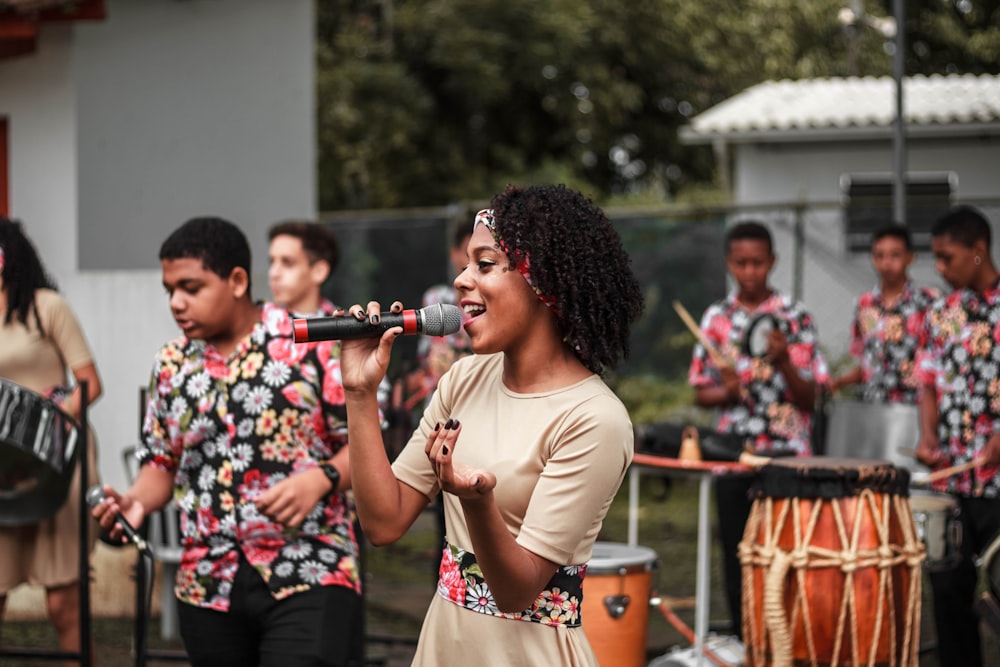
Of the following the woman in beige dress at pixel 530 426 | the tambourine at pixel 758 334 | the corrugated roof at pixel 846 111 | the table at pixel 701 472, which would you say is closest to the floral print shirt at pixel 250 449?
the woman in beige dress at pixel 530 426

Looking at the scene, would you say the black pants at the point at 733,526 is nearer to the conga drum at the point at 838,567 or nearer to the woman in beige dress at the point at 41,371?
the conga drum at the point at 838,567

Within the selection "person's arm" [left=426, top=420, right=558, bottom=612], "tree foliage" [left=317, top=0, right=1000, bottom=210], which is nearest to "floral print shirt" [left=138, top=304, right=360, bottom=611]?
"person's arm" [left=426, top=420, right=558, bottom=612]

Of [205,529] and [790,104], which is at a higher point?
[790,104]

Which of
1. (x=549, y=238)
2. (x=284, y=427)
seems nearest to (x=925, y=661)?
(x=284, y=427)

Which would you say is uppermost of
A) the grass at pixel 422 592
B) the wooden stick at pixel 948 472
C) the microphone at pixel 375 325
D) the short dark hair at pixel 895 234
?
the short dark hair at pixel 895 234

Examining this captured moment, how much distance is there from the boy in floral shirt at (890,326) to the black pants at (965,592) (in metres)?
1.42

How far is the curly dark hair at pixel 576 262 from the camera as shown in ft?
8.94

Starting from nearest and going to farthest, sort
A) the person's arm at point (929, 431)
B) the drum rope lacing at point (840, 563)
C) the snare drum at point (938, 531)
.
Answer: the drum rope lacing at point (840, 563) → the snare drum at point (938, 531) → the person's arm at point (929, 431)

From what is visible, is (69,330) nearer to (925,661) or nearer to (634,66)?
(925,661)

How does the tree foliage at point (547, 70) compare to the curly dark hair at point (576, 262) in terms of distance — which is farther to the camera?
the tree foliage at point (547, 70)

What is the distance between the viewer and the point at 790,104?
14.6 m

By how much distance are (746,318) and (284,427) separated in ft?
9.33

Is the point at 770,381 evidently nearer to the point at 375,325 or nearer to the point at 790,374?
the point at 790,374

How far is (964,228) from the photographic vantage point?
5.58 metres
